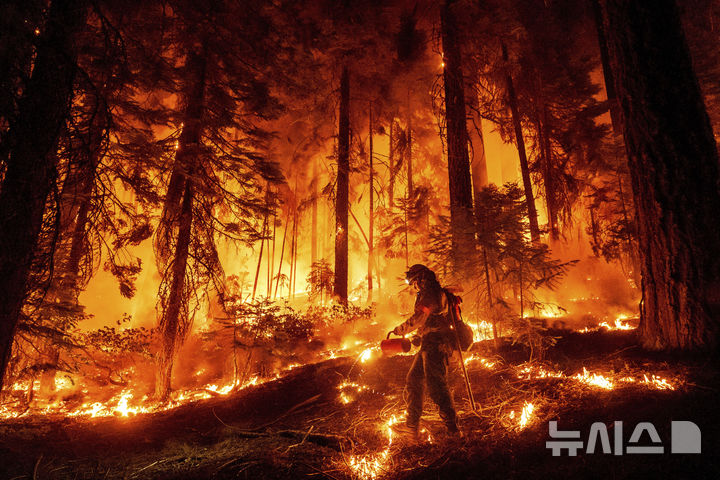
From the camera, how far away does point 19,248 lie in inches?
162

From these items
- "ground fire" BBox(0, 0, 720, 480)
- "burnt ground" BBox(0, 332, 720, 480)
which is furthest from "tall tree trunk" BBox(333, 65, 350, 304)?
"burnt ground" BBox(0, 332, 720, 480)

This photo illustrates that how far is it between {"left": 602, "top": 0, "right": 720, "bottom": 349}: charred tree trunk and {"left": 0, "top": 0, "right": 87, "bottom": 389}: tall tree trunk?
8244 mm

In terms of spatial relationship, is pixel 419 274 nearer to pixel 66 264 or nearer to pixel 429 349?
pixel 429 349

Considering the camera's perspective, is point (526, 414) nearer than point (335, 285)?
Yes

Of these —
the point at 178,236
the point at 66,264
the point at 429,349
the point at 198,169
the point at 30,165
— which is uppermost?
the point at 198,169

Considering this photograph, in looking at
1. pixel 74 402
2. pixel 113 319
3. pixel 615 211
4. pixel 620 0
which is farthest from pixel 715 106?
pixel 113 319

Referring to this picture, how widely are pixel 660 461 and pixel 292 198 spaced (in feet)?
73.6

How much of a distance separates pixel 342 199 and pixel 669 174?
1215 centimetres

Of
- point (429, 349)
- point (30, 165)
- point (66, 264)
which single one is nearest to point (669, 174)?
point (429, 349)

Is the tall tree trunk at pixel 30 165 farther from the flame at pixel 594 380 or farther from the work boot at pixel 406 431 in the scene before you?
the flame at pixel 594 380

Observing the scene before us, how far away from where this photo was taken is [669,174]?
490cm

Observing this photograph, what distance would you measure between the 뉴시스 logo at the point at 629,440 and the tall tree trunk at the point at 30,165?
6777 millimetres

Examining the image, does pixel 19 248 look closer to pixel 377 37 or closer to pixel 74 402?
pixel 74 402

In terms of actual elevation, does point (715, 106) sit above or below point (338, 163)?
above
